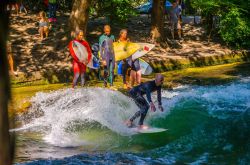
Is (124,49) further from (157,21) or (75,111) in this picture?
(157,21)

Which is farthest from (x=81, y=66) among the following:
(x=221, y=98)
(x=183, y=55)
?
(x=183, y=55)

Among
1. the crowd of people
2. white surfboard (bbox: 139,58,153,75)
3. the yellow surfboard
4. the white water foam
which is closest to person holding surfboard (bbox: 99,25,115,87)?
the crowd of people

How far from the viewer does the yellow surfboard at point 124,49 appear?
14117 millimetres

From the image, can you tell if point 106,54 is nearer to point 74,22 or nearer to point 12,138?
point 74,22

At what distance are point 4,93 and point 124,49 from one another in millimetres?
11335

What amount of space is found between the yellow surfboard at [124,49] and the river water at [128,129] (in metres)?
1.58

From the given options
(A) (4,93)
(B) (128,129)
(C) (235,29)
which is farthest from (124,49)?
(A) (4,93)

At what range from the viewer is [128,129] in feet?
35.9

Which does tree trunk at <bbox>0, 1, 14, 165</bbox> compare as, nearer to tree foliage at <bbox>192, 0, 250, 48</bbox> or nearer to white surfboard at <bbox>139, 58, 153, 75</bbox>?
white surfboard at <bbox>139, 58, 153, 75</bbox>

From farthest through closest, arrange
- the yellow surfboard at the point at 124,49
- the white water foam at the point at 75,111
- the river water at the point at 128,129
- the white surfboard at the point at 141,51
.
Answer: the white surfboard at the point at 141,51
the yellow surfboard at the point at 124,49
the white water foam at the point at 75,111
the river water at the point at 128,129

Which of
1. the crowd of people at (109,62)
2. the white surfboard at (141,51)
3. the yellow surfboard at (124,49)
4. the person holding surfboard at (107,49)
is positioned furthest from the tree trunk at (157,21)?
the person holding surfboard at (107,49)

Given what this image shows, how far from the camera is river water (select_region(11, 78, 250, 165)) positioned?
886cm

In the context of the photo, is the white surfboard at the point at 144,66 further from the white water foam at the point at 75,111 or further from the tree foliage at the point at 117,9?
the tree foliage at the point at 117,9

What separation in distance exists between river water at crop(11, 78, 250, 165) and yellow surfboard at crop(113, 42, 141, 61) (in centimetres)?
158
